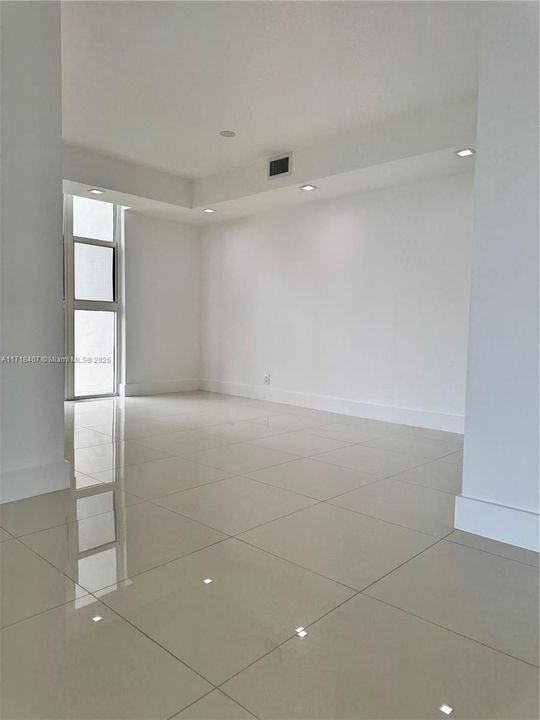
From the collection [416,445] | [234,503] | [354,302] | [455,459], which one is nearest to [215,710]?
[234,503]

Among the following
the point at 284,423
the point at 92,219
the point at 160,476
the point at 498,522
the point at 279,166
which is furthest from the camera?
the point at 92,219

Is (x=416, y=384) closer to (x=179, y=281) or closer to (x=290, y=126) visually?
(x=290, y=126)

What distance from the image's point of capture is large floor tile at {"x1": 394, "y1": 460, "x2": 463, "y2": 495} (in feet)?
9.80

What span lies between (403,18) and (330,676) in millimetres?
3199

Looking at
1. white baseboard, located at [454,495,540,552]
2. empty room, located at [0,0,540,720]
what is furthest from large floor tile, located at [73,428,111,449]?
white baseboard, located at [454,495,540,552]

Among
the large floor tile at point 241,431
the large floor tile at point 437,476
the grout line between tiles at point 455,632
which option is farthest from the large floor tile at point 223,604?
the large floor tile at point 241,431

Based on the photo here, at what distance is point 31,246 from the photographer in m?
2.64

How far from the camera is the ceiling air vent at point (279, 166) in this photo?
16.3 ft

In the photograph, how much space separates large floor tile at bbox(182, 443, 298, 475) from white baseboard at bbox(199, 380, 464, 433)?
5.64ft

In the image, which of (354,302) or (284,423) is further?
(354,302)

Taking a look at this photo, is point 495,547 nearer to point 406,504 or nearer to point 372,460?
point 406,504

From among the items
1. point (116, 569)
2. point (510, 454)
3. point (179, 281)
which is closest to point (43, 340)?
point (116, 569)

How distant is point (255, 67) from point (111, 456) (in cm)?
285

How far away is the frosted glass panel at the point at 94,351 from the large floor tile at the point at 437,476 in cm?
450
